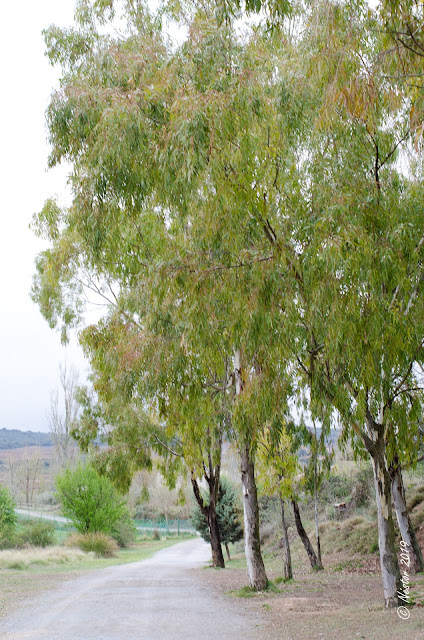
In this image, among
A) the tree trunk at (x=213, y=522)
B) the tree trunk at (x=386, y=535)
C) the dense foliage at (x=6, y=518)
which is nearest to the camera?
the tree trunk at (x=386, y=535)

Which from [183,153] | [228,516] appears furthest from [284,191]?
[228,516]

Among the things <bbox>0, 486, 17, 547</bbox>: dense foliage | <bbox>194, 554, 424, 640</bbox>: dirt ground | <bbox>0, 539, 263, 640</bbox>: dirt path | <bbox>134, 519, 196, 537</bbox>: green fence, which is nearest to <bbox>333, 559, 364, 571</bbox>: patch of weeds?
<bbox>194, 554, 424, 640</bbox>: dirt ground

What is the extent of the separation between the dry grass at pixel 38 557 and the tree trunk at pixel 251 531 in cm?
993

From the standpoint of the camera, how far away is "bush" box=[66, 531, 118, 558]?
82.3 ft

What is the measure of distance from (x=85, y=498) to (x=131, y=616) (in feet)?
65.5

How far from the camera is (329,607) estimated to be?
8812 millimetres

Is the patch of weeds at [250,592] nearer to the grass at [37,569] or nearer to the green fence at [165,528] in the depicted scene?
the grass at [37,569]

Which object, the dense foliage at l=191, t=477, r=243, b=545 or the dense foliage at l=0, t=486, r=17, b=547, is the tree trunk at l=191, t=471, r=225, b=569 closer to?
the dense foliage at l=191, t=477, r=243, b=545

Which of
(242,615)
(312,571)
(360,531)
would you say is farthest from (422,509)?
(242,615)

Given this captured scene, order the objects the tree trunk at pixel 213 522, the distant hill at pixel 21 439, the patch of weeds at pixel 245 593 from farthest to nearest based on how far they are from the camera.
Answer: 1. the distant hill at pixel 21 439
2. the tree trunk at pixel 213 522
3. the patch of weeds at pixel 245 593

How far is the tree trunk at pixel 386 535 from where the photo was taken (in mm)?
7340

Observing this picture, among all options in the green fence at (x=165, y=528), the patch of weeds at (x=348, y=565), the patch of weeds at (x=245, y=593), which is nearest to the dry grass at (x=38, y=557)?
the patch of weeds at (x=348, y=565)

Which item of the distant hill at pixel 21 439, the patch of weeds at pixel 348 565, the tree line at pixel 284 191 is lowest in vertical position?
the patch of weeds at pixel 348 565

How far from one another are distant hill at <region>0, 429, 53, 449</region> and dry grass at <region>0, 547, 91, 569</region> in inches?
4474
